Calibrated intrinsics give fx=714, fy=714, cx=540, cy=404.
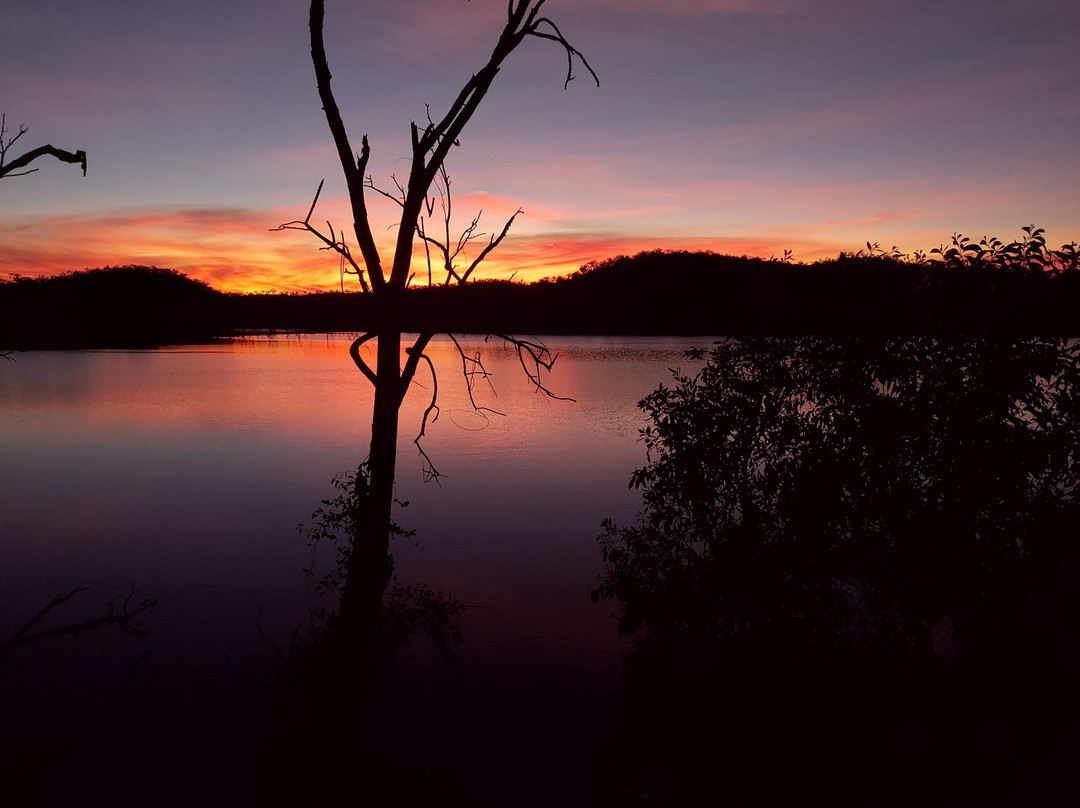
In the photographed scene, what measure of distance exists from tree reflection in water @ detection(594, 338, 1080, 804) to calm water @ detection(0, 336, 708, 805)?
152 centimetres

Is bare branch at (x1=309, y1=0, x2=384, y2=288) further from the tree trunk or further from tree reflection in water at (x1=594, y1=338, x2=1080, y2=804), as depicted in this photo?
tree reflection in water at (x1=594, y1=338, x2=1080, y2=804)

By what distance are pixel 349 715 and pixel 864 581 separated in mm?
6510

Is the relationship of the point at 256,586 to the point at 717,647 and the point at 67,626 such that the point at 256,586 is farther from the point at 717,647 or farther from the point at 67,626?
the point at 717,647

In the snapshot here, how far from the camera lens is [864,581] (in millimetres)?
8961

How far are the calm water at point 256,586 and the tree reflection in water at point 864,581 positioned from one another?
1522mm

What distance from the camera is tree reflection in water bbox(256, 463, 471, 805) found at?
22.8 ft

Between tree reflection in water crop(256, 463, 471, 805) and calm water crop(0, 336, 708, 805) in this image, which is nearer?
tree reflection in water crop(256, 463, 471, 805)

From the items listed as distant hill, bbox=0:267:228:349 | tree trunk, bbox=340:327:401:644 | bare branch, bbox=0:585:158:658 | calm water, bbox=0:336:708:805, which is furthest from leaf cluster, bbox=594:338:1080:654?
distant hill, bbox=0:267:228:349

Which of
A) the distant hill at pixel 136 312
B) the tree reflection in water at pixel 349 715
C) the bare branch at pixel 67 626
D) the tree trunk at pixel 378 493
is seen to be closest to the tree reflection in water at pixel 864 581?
the tree reflection in water at pixel 349 715

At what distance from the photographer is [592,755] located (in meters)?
8.63

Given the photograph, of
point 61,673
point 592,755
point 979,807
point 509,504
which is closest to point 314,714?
point 592,755

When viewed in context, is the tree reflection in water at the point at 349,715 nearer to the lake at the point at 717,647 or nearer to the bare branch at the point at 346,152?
the lake at the point at 717,647

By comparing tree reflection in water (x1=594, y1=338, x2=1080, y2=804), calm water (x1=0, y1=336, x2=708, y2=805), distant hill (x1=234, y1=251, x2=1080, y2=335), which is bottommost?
calm water (x1=0, y1=336, x2=708, y2=805)

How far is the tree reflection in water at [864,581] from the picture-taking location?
7.39 m
